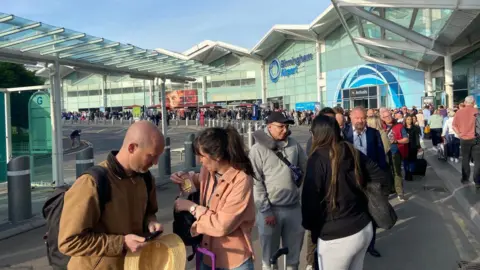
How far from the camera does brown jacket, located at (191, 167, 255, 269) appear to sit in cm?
235

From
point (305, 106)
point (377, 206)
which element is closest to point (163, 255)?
point (377, 206)

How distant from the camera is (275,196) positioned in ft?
12.5

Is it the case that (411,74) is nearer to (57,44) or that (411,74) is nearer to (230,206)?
(57,44)

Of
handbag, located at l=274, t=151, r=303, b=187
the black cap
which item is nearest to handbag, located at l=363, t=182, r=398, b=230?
handbag, located at l=274, t=151, r=303, b=187

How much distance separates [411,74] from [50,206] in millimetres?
38236

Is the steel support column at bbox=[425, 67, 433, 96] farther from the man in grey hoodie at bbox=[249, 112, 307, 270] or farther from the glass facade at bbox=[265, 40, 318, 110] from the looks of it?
the man in grey hoodie at bbox=[249, 112, 307, 270]

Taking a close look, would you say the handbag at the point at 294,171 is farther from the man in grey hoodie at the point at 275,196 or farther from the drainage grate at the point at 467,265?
the drainage grate at the point at 467,265

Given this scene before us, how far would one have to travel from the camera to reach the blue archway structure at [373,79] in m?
37.9

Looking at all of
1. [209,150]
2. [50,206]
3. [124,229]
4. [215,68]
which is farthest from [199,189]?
[215,68]

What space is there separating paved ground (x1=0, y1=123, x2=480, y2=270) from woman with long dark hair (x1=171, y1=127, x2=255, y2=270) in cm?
240

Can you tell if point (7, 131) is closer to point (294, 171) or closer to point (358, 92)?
point (294, 171)

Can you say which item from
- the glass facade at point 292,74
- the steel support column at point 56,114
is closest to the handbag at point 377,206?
the steel support column at point 56,114

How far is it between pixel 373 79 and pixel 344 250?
128 feet

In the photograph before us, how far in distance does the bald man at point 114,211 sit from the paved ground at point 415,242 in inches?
115
